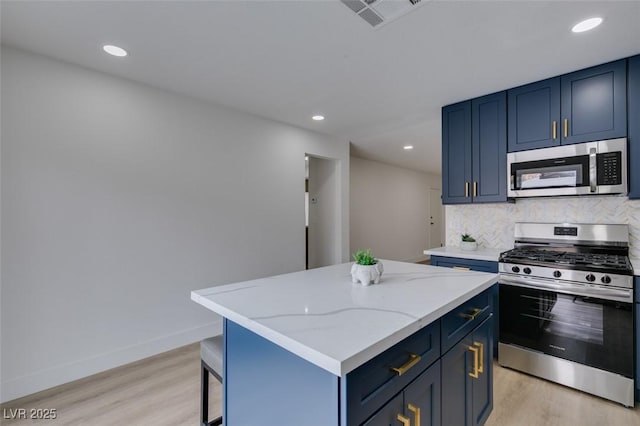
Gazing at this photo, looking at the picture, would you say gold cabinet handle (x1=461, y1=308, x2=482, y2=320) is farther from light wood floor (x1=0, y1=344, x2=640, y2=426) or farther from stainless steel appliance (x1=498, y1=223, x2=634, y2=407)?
stainless steel appliance (x1=498, y1=223, x2=634, y2=407)

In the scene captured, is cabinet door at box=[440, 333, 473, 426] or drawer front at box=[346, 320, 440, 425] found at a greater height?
drawer front at box=[346, 320, 440, 425]

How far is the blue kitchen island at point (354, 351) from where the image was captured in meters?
0.86

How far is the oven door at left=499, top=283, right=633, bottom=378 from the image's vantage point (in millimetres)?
2029

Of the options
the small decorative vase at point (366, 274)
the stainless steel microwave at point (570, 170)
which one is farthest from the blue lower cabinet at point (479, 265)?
the small decorative vase at point (366, 274)

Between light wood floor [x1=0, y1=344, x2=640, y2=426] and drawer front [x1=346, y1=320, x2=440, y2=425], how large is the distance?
125 cm

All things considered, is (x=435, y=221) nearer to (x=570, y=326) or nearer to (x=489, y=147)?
(x=489, y=147)

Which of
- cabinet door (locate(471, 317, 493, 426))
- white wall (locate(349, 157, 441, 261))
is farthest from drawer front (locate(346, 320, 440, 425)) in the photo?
white wall (locate(349, 157, 441, 261))

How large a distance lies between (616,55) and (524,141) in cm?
82

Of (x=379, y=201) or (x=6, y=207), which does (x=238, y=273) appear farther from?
(x=379, y=201)

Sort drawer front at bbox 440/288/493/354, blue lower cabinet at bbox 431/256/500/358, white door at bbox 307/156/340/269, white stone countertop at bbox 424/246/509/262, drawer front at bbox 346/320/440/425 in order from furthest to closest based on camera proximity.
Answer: white door at bbox 307/156/340/269 → white stone countertop at bbox 424/246/509/262 → blue lower cabinet at bbox 431/256/500/358 → drawer front at bbox 440/288/493/354 → drawer front at bbox 346/320/440/425

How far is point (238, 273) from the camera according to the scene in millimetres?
3457

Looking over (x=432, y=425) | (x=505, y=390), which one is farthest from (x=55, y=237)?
(x=505, y=390)

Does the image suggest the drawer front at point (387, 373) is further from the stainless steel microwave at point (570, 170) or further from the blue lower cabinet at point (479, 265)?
the stainless steel microwave at point (570, 170)

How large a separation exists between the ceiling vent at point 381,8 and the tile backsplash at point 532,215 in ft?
7.37
